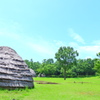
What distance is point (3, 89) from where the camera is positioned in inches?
625

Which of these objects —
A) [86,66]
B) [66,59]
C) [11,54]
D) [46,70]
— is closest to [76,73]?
[86,66]

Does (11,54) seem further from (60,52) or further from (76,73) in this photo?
(76,73)

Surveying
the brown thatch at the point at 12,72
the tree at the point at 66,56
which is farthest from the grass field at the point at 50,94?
the tree at the point at 66,56

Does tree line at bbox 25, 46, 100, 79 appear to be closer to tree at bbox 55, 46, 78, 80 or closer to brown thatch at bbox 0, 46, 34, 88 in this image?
tree at bbox 55, 46, 78, 80

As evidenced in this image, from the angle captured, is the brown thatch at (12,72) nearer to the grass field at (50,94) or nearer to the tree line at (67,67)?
the grass field at (50,94)

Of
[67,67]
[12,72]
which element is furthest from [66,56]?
[12,72]

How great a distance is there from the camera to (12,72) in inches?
683

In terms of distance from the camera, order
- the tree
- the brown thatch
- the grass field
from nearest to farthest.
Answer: the grass field → the brown thatch → the tree

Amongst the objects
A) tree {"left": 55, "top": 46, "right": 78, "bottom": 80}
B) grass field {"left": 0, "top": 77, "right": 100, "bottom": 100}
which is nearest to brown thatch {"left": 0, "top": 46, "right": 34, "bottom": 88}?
grass field {"left": 0, "top": 77, "right": 100, "bottom": 100}

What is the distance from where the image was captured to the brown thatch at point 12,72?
53.7 ft

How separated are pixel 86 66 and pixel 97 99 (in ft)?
217

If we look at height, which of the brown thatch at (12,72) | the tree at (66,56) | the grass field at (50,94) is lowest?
the grass field at (50,94)

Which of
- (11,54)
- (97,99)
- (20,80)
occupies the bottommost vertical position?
(97,99)

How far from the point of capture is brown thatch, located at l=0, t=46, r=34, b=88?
16375mm
